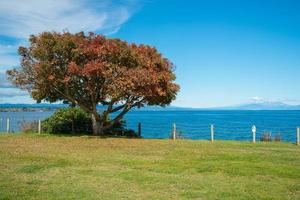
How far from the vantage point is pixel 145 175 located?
14180 millimetres

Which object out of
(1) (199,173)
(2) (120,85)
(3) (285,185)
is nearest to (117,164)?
(1) (199,173)

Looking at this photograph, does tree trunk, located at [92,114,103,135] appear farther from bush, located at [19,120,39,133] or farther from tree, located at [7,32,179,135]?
bush, located at [19,120,39,133]

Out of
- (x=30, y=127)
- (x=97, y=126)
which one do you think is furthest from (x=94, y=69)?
(x=30, y=127)

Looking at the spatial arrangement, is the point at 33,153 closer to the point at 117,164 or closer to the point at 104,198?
the point at 117,164

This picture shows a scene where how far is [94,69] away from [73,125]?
10.1m

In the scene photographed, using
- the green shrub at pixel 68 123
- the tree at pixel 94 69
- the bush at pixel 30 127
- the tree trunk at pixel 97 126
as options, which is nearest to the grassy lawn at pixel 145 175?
the tree at pixel 94 69

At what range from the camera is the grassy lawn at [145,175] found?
11.5 metres

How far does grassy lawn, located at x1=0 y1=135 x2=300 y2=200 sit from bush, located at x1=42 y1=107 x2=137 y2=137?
578 inches

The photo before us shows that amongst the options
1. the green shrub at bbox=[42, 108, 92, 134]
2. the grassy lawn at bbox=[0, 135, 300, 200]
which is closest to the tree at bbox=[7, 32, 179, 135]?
the green shrub at bbox=[42, 108, 92, 134]

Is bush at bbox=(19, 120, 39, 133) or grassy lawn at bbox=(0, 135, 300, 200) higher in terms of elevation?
bush at bbox=(19, 120, 39, 133)

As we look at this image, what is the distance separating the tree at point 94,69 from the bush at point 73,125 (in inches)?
180

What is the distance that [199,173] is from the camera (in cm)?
1497

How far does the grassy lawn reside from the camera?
11.5 metres

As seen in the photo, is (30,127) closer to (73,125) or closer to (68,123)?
(68,123)
